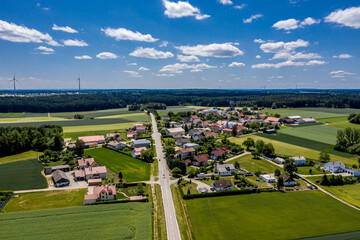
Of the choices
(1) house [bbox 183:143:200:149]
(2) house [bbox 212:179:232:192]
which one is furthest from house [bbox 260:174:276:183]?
(1) house [bbox 183:143:200:149]

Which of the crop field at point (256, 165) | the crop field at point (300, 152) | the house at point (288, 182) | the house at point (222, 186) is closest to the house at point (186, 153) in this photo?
the crop field at point (256, 165)

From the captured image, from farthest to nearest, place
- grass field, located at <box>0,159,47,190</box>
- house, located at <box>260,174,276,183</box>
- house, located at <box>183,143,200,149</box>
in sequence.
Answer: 1. house, located at <box>183,143,200,149</box>
2. house, located at <box>260,174,276,183</box>
3. grass field, located at <box>0,159,47,190</box>

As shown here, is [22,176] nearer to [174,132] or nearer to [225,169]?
[225,169]

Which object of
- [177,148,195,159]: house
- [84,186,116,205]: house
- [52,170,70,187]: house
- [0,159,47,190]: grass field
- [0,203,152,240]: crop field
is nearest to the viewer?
[0,203,152,240]: crop field

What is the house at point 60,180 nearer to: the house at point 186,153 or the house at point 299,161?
the house at point 186,153

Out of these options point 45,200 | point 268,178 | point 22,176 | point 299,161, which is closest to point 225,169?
point 268,178

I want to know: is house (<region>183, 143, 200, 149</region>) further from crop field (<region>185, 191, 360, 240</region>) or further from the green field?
crop field (<region>185, 191, 360, 240</region>)
